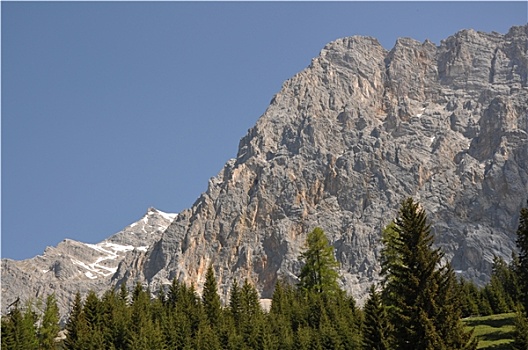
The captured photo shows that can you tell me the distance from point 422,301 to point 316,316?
137ft

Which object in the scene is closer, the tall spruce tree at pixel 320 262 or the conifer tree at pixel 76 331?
the conifer tree at pixel 76 331

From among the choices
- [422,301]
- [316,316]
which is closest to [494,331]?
[316,316]

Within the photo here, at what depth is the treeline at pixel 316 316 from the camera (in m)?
34.1

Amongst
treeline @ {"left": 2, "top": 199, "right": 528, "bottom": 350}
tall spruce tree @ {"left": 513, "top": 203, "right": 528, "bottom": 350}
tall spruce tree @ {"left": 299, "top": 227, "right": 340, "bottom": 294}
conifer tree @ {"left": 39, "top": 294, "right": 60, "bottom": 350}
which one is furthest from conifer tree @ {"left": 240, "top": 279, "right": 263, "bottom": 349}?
tall spruce tree @ {"left": 513, "top": 203, "right": 528, "bottom": 350}

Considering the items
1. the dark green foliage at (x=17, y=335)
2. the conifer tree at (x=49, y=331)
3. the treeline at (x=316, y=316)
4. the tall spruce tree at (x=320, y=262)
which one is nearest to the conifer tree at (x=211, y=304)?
the treeline at (x=316, y=316)

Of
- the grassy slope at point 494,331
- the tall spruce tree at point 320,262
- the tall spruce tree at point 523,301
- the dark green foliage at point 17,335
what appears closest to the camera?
the tall spruce tree at point 523,301

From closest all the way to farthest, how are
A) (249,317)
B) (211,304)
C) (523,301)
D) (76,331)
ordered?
(523,301) → (76,331) → (211,304) → (249,317)

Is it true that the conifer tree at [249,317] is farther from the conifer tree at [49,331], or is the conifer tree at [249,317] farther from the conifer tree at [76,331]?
the conifer tree at [49,331]

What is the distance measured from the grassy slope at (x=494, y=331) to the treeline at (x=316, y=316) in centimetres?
275

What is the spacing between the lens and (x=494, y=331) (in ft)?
193

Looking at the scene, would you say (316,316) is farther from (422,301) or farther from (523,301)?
(422,301)

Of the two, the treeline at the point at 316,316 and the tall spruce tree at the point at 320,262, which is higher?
the tall spruce tree at the point at 320,262

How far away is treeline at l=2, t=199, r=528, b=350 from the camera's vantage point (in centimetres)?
3409

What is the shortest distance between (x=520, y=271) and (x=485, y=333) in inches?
312
